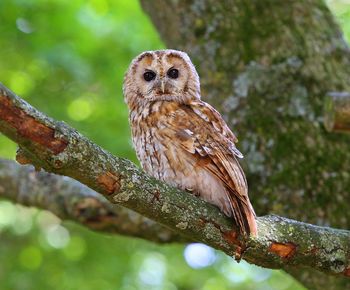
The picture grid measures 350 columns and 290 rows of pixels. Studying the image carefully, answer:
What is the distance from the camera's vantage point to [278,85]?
4.74 m

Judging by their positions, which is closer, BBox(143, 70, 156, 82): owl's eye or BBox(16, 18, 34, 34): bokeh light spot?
BBox(143, 70, 156, 82): owl's eye

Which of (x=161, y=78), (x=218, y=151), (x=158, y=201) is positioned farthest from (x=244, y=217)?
(x=161, y=78)

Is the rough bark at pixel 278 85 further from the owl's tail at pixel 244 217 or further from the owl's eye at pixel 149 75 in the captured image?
the owl's tail at pixel 244 217

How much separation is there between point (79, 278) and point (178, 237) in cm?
196

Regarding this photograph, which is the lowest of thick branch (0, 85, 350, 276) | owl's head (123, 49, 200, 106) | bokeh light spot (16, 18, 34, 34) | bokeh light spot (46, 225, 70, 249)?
thick branch (0, 85, 350, 276)

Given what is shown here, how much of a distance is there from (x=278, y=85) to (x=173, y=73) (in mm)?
814

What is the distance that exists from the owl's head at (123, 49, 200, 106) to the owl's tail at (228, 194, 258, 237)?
3.74 feet

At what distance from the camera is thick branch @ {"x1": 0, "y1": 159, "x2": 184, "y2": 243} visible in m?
4.79

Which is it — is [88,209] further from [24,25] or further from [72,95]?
[24,25]

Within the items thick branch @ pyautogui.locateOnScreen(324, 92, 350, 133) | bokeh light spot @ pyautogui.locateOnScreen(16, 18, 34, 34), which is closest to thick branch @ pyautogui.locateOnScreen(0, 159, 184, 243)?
thick branch @ pyautogui.locateOnScreen(324, 92, 350, 133)

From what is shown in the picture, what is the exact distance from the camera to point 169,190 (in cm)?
286

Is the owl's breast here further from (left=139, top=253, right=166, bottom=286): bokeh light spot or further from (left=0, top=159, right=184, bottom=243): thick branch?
(left=139, top=253, right=166, bottom=286): bokeh light spot

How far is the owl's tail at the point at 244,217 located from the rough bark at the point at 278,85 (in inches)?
50.5

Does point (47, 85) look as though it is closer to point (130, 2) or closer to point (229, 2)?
point (130, 2)
